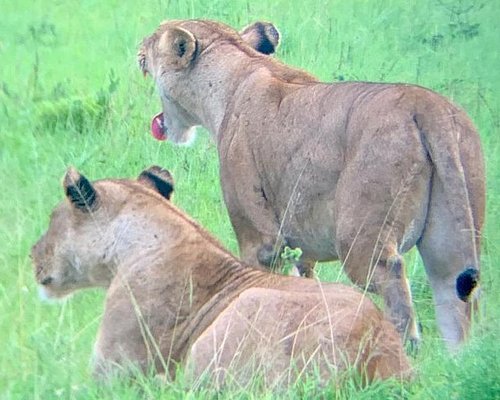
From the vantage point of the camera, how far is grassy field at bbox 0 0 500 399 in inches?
214

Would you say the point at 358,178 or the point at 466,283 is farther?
the point at 358,178

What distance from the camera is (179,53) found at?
760 cm

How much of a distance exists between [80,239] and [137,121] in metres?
3.01

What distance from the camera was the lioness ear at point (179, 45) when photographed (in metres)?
7.54

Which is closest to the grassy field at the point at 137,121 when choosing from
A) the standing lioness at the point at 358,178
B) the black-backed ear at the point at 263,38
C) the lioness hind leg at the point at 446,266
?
the lioness hind leg at the point at 446,266

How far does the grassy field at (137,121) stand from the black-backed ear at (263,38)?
78 centimetres

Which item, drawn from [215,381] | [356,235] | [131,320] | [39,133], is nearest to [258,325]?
[215,381]

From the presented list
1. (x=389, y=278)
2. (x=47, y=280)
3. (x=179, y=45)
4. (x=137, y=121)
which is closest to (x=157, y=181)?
(x=47, y=280)

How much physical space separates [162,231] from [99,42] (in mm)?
5020

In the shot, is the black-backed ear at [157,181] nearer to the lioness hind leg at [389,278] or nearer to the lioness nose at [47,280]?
the lioness nose at [47,280]

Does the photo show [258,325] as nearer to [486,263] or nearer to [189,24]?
[486,263]

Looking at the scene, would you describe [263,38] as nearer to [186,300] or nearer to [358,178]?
[358,178]

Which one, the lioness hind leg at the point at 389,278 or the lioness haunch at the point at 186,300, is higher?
the lioness haunch at the point at 186,300

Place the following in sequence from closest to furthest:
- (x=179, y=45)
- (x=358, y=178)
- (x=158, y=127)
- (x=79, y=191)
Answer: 1. (x=79, y=191)
2. (x=358, y=178)
3. (x=179, y=45)
4. (x=158, y=127)
